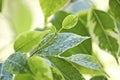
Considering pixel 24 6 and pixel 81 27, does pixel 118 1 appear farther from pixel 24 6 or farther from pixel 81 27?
pixel 24 6

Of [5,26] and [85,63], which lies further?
[5,26]

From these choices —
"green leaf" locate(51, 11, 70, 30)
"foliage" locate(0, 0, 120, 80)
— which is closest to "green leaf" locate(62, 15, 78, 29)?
"foliage" locate(0, 0, 120, 80)

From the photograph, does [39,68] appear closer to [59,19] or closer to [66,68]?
[66,68]

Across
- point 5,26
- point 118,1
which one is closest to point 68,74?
point 118,1

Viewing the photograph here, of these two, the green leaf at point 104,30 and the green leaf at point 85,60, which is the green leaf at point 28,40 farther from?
the green leaf at point 104,30

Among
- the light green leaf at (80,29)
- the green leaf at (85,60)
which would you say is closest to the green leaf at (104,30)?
the light green leaf at (80,29)
